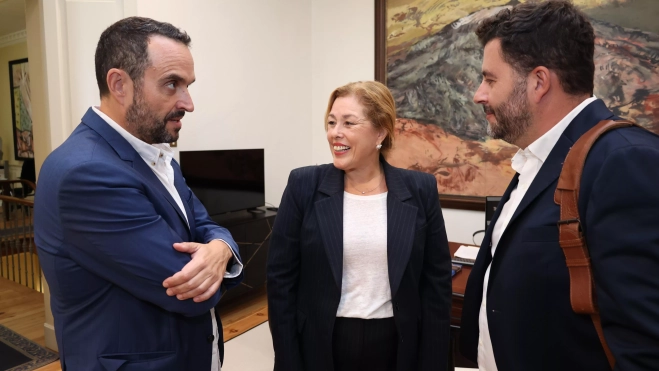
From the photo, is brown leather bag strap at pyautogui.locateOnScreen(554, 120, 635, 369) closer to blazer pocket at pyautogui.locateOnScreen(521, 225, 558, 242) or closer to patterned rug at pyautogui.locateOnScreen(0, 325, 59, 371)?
blazer pocket at pyautogui.locateOnScreen(521, 225, 558, 242)

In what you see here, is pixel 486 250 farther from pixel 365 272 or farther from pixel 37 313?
pixel 37 313

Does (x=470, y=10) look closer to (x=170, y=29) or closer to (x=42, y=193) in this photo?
(x=170, y=29)

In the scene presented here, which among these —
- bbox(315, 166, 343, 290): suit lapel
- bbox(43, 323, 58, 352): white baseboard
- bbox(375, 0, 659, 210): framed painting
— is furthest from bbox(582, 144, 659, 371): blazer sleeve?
bbox(43, 323, 58, 352): white baseboard

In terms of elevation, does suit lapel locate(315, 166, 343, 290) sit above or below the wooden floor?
above

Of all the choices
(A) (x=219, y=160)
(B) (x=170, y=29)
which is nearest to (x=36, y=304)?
(A) (x=219, y=160)

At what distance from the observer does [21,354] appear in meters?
3.00

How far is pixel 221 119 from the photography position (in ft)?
13.0

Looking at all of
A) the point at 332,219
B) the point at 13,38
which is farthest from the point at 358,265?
the point at 13,38

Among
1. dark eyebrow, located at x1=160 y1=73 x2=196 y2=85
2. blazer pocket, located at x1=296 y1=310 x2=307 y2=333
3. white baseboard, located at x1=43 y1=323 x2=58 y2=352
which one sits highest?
dark eyebrow, located at x1=160 y1=73 x2=196 y2=85

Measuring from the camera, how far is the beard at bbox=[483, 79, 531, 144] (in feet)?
3.72

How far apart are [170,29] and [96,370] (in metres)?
0.92

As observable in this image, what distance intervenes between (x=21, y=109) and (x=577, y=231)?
9823mm

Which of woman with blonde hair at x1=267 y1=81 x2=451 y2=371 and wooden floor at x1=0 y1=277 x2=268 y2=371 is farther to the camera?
wooden floor at x1=0 y1=277 x2=268 y2=371

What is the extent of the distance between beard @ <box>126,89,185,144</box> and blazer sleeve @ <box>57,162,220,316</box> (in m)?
0.18
